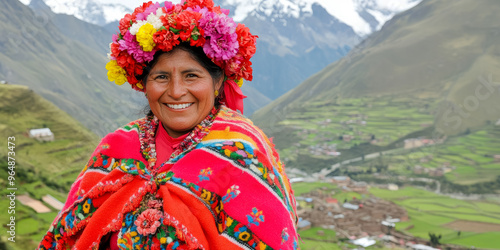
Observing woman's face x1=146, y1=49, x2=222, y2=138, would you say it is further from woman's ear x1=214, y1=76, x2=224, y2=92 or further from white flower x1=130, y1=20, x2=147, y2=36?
white flower x1=130, y1=20, x2=147, y2=36

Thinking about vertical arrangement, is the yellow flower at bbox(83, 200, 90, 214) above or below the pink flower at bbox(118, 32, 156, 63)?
below

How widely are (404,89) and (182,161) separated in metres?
142

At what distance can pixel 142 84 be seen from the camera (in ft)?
9.19

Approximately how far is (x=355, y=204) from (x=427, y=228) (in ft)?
37.9

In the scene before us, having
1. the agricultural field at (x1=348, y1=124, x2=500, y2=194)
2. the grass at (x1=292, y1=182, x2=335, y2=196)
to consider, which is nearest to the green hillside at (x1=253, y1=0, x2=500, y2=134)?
the agricultural field at (x1=348, y1=124, x2=500, y2=194)

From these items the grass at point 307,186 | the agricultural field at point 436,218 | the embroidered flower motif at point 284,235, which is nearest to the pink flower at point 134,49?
the embroidered flower motif at point 284,235

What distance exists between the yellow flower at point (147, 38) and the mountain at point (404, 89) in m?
87.5

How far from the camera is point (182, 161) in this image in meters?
2.31

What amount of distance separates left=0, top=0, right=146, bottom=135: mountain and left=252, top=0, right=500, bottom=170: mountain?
5622 centimetres

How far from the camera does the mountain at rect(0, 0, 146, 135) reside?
127 meters

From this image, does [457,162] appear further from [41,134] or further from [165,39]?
[165,39]

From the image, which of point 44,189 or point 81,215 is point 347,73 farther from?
point 81,215

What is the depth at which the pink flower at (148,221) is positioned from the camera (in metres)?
2.13

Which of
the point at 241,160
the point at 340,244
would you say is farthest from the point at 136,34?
the point at 340,244
